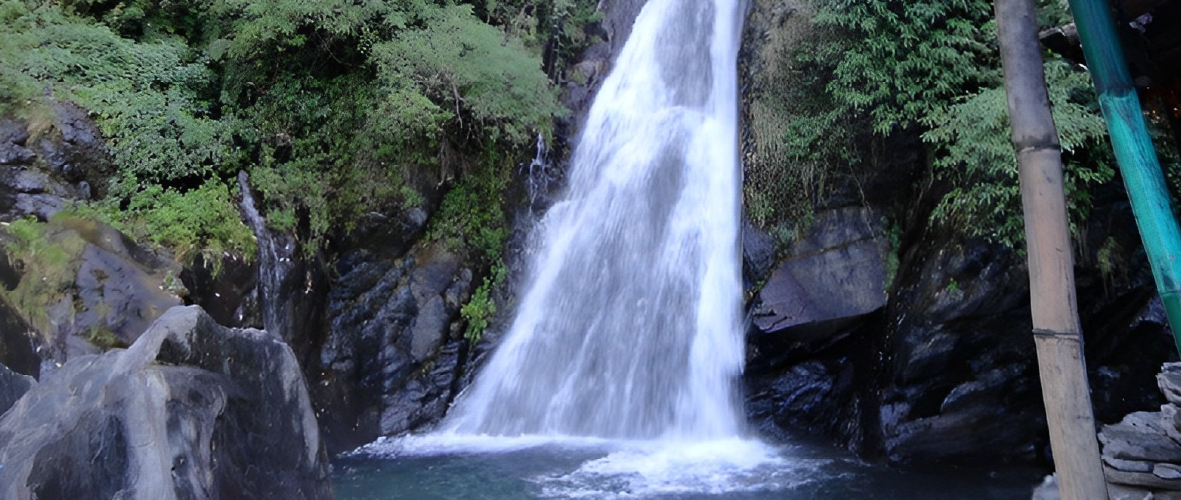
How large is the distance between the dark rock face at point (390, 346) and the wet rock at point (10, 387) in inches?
204

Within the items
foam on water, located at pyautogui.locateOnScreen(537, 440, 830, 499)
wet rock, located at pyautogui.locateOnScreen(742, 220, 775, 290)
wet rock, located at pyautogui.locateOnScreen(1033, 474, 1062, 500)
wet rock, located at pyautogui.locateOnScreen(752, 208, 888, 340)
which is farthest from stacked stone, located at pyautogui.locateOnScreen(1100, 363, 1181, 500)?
wet rock, located at pyautogui.locateOnScreen(742, 220, 775, 290)

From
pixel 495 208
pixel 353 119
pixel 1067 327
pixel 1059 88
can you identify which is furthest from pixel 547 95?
pixel 1067 327

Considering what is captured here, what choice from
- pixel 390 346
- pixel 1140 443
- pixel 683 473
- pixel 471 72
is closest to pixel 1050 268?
pixel 1140 443

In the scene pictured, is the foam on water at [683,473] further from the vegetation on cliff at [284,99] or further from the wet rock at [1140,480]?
the vegetation on cliff at [284,99]

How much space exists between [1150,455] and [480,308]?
301 inches

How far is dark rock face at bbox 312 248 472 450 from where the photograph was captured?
9.42 meters

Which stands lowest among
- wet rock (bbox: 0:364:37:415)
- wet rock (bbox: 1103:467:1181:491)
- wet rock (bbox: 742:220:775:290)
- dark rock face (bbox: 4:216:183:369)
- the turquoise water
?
the turquoise water

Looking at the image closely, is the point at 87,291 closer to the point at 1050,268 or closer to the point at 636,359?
the point at 636,359

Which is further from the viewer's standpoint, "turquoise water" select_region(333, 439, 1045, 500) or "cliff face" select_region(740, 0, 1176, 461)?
"cliff face" select_region(740, 0, 1176, 461)

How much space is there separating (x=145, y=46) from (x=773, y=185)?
8.30 meters

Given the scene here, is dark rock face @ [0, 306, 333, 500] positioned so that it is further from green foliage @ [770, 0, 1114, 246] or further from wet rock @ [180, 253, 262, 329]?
green foliage @ [770, 0, 1114, 246]

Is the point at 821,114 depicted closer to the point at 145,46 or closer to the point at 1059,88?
the point at 1059,88

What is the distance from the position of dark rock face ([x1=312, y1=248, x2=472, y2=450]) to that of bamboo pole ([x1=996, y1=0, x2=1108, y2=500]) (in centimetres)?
791

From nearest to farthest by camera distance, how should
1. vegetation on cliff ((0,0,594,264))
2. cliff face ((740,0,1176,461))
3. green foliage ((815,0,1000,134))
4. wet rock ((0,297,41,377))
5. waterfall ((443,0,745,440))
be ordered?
wet rock ((0,297,41,377)), cliff face ((740,0,1176,461)), vegetation on cliff ((0,0,594,264)), green foliage ((815,0,1000,134)), waterfall ((443,0,745,440))
